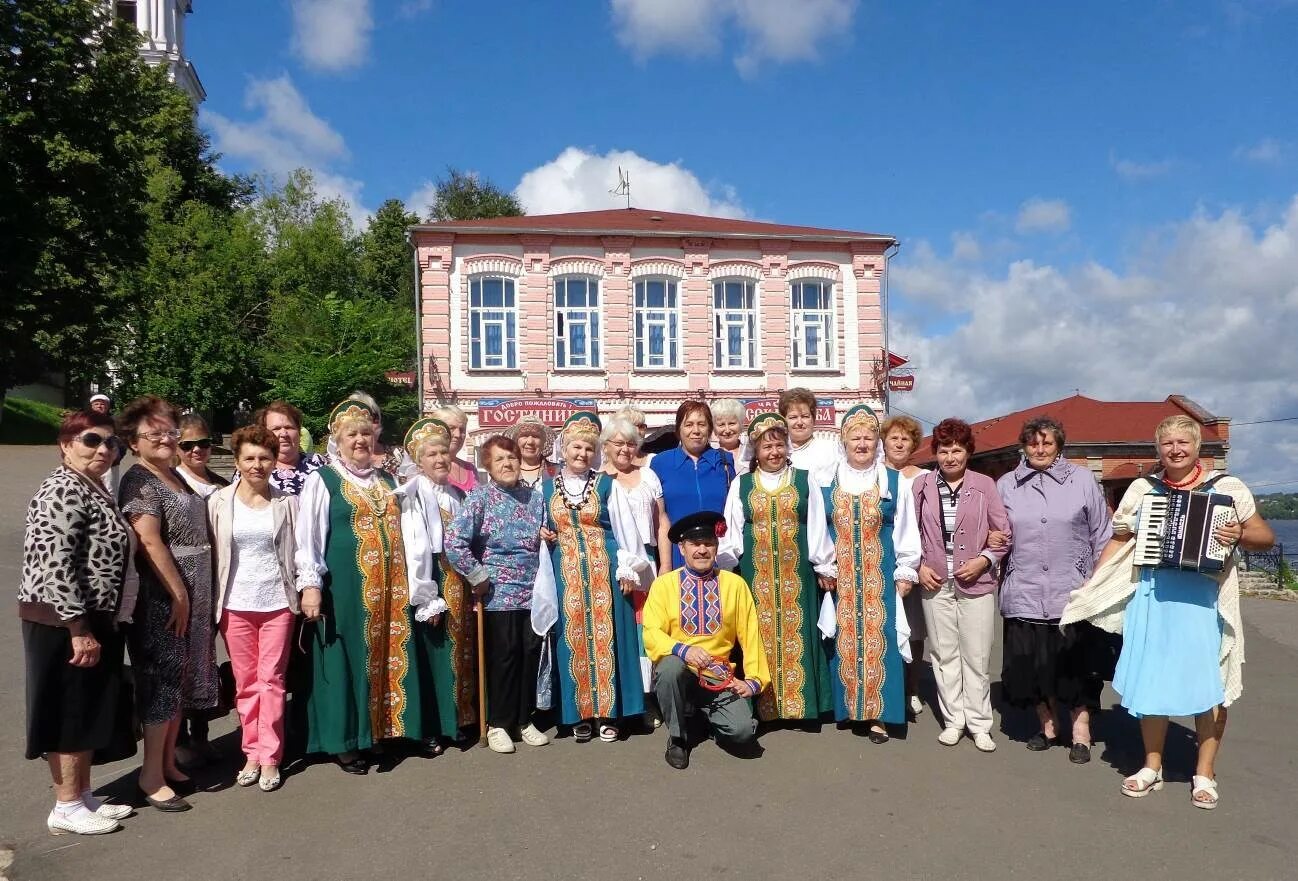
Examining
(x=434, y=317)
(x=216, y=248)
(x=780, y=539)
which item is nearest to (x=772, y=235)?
(x=434, y=317)

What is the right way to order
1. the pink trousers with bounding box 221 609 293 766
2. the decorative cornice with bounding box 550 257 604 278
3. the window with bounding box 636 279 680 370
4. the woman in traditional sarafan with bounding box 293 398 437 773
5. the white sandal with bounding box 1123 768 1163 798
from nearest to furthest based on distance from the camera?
the white sandal with bounding box 1123 768 1163 798
the pink trousers with bounding box 221 609 293 766
the woman in traditional sarafan with bounding box 293 398 437 773
the decorative cornice with bounding box 550 257 604 278
the window with bounding box 636 279 680 370

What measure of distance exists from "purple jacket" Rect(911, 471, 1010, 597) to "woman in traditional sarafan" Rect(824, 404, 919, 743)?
99 millimetres

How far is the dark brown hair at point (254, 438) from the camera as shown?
4.54 metres

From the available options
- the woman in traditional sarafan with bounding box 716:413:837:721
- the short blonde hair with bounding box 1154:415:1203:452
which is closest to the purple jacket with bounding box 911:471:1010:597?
the woman in traditional sarafan with bounding box 716:413:837:721

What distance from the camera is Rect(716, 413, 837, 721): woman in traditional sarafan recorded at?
532cm

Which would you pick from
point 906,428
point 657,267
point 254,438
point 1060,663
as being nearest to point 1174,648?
point 1060,663

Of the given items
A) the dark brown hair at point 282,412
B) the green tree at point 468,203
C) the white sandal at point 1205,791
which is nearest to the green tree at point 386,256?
the green tree at point 468,203

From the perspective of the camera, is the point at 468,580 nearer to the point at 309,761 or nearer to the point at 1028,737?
the point at 309,761

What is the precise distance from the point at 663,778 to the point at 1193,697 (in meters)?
2.60

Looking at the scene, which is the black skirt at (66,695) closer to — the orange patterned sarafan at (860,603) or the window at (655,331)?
the orange patterned sarafan at (860,603)

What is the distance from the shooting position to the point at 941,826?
4051 millimetres

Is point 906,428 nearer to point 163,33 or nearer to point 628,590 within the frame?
point 628,590

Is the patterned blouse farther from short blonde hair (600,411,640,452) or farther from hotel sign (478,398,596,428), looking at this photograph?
hotel sign (478,398,596,428)

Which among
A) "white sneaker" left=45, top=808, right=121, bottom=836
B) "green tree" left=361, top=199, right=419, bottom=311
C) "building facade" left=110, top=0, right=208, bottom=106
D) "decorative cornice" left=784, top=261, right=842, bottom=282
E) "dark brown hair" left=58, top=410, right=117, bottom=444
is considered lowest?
"white sneaker" left=45, top=808, right=121, bottom=836
